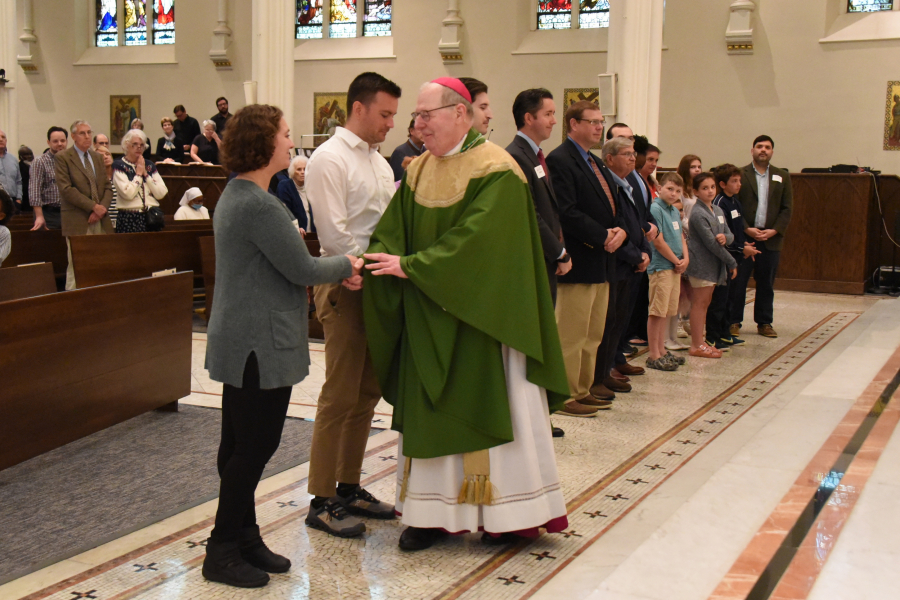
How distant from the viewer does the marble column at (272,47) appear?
1116 cm

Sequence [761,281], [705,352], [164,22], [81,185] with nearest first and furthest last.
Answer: [705,352], [81,185], [761,281], [164,22]

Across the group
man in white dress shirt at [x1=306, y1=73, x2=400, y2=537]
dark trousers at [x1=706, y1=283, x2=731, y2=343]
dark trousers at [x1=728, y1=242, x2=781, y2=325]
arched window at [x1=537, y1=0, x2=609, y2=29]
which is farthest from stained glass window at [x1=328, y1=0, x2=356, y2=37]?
man in white dress shirt at [x1=306, y1=73, x2=400, y2=537]

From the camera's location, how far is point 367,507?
10.9 ft

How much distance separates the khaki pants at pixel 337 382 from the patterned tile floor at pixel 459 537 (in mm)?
255

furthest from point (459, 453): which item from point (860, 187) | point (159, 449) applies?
point (860, 187)

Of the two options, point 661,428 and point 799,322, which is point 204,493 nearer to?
point 661,428

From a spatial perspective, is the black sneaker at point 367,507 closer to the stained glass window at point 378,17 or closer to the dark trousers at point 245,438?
Answer: the dark trousers at point 245,438

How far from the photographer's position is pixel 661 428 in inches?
184

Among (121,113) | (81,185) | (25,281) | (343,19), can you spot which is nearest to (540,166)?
(25,281)

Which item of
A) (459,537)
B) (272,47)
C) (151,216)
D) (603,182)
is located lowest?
(459,537)

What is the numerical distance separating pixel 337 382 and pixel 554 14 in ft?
44.2

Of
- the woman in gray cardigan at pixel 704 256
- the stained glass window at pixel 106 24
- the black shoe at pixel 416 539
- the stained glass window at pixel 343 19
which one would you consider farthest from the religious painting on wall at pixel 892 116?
the stained glass window at pixel 106 24

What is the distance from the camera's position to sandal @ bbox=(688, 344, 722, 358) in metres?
6.64

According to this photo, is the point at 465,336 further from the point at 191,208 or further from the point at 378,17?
the point at 378,17
